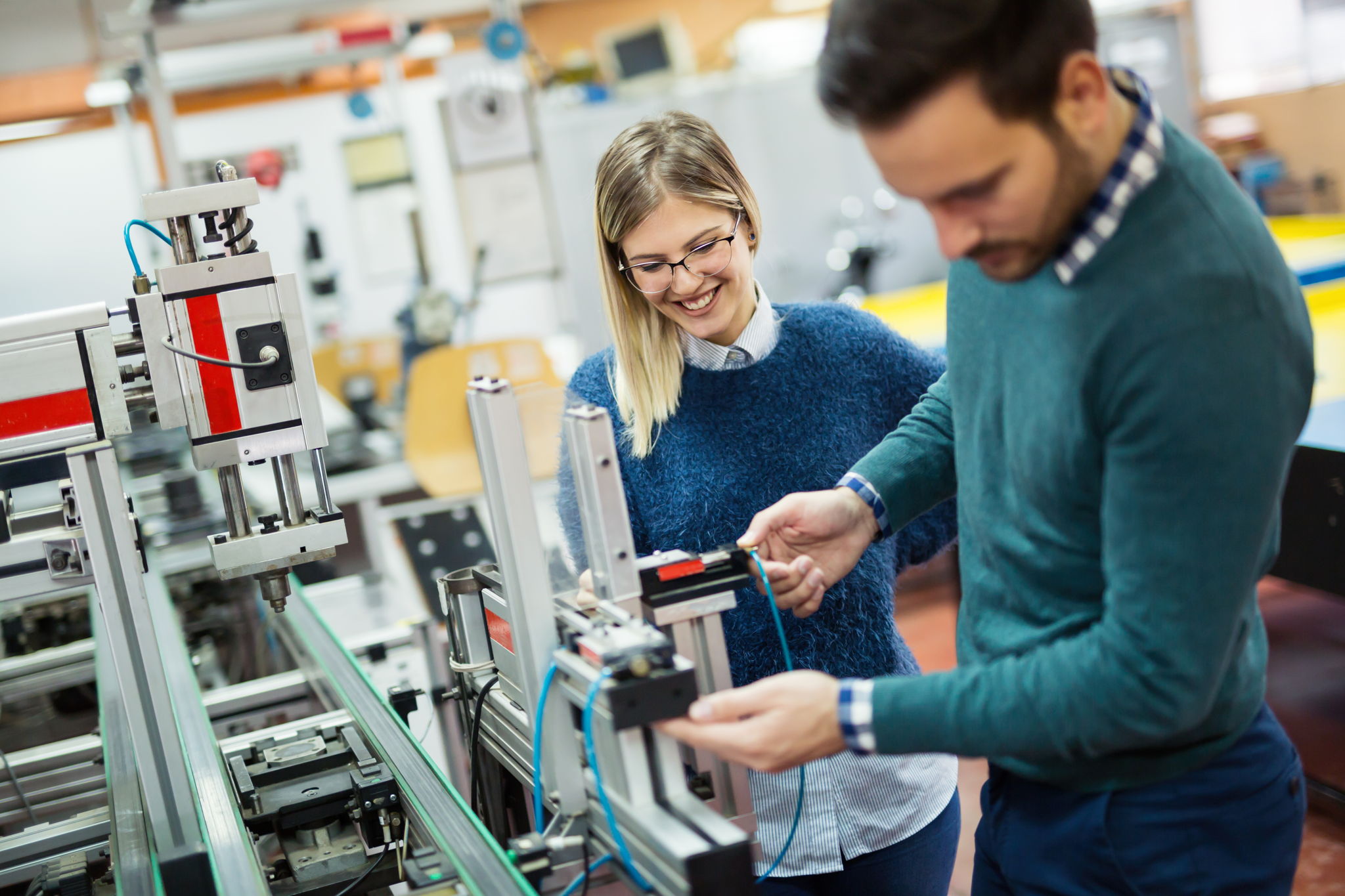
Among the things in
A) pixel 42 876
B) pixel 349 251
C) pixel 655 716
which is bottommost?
pixel 42 876

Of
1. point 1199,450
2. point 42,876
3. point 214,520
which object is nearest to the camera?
point 1199,450

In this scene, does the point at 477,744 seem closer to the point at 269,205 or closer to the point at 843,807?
the point at 843,807

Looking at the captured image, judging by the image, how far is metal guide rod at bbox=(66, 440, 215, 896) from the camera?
115 cm

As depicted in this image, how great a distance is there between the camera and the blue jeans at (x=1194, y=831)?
0.91 meters

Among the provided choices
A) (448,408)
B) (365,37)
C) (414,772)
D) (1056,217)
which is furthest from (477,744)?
(365,37)

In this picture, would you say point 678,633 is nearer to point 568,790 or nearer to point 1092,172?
point 568,790

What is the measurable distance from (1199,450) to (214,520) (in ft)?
9.06

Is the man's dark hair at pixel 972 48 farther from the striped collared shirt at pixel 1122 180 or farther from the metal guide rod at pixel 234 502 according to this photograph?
the metal guide rod at pixel 234 502

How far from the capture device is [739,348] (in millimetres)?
1437

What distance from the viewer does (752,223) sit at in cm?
147

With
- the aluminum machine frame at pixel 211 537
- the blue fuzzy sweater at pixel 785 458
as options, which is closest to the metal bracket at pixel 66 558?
the aluminum machine frame at pixel 211 537

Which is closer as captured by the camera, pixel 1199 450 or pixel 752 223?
pixel 1199 450

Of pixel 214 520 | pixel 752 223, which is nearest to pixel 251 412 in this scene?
pixel 752 223

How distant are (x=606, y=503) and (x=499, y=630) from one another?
1.06 feet
